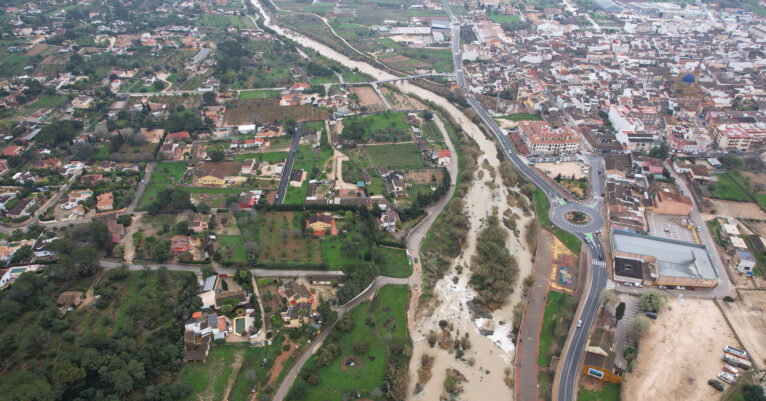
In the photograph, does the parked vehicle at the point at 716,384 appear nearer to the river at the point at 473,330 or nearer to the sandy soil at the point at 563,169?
the river at the point at 473,330

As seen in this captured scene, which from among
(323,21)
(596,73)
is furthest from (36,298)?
(323,21)

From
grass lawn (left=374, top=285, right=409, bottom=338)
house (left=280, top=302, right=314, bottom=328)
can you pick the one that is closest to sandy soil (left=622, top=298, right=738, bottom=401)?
grass lawn (left=374, top=285, right=409, bottom=338)

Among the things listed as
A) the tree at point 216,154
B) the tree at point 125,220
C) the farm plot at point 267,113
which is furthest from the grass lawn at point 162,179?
the farm plot at point 267,113

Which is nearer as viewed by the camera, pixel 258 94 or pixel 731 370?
pixel 731 370

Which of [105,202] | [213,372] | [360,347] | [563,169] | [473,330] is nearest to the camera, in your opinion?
[213,372]

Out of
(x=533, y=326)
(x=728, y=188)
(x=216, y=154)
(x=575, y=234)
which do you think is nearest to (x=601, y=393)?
(x=533, y=326)

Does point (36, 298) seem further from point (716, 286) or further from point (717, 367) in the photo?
point (716, 286)

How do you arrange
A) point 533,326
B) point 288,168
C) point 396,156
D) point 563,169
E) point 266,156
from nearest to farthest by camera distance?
point 533,326 → point 288,168 → point 563,169 → point 266,156 → point 396,156

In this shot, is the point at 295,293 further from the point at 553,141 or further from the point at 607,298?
the point at 553,141
